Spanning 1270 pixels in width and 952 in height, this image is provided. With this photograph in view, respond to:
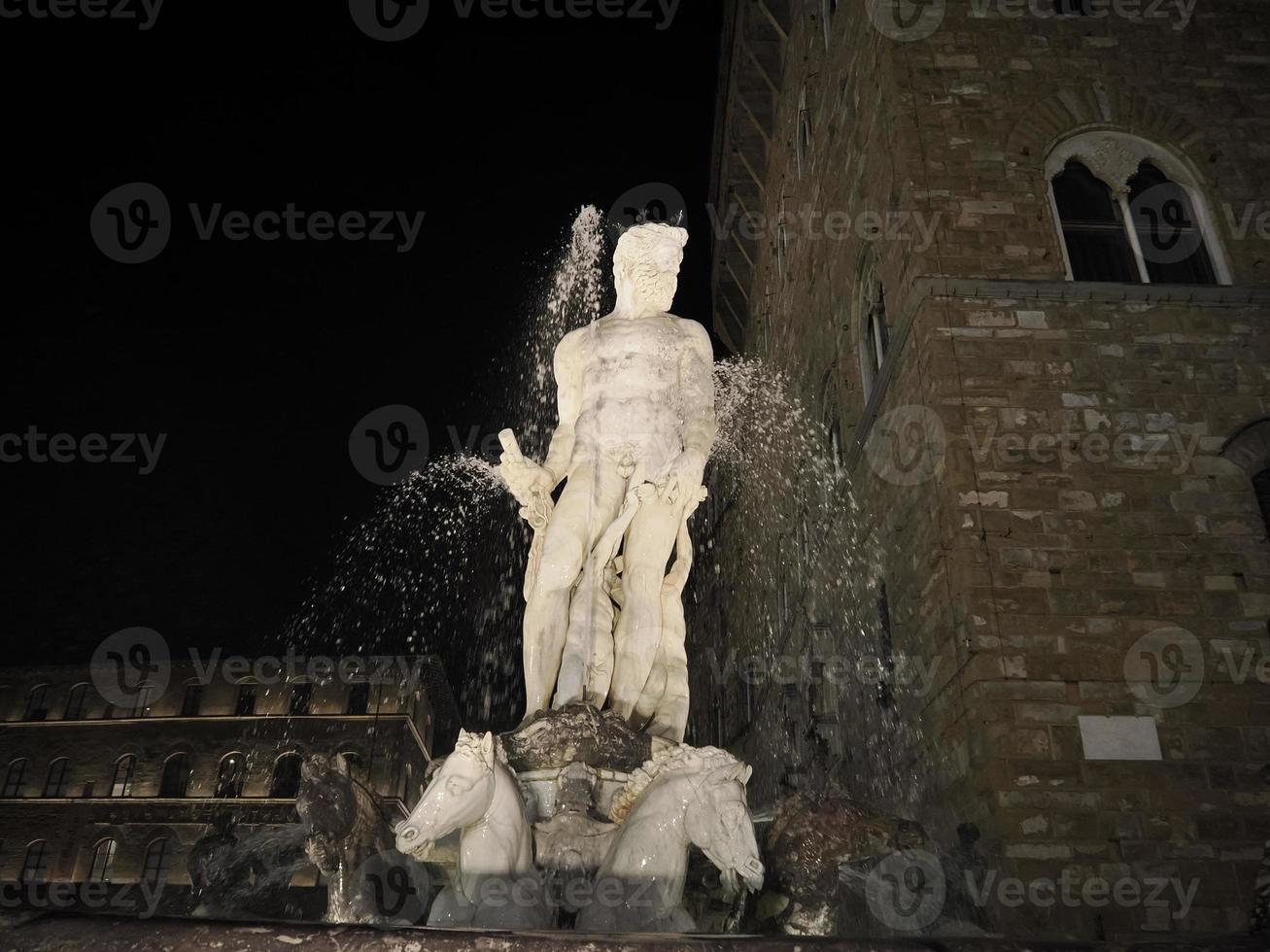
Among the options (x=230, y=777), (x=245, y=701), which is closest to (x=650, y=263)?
(x=230, y=777)

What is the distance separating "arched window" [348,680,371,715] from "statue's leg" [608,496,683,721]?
123ft

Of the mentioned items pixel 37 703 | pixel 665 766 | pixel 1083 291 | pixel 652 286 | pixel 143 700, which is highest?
pixel 143 700

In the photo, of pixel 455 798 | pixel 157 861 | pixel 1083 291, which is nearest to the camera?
pixel 455 798

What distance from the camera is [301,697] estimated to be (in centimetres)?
4172

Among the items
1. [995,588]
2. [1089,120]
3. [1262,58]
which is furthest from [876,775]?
[1262,58]

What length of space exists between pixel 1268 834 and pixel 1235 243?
568 centimetres

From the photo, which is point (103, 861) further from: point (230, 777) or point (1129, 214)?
point (1129, 214)

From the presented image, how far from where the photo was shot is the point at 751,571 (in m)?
22.6

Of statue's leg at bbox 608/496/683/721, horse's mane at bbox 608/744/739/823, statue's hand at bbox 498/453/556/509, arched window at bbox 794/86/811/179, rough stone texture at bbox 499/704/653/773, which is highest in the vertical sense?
arched window at bbox 794/86/811/179

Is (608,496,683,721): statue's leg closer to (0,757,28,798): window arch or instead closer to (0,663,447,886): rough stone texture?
(0,663,447,886): rough stone texture

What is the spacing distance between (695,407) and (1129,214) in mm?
6623

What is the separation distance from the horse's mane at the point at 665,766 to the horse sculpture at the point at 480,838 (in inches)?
20.6

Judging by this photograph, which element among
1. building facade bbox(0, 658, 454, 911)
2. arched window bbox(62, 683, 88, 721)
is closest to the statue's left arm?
building facade bbox(0, 658, 454, 911)

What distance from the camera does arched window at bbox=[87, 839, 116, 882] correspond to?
124 feet
